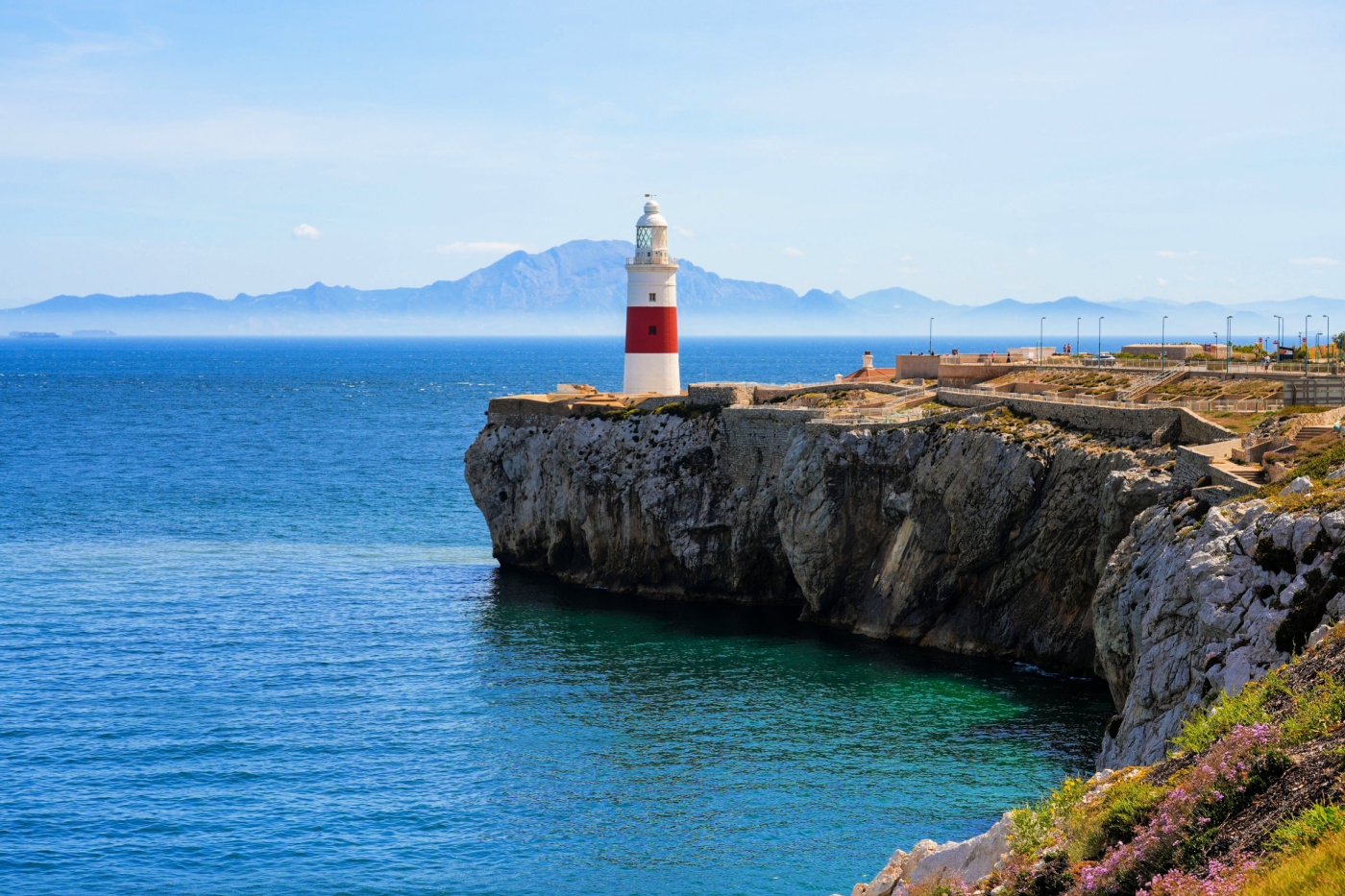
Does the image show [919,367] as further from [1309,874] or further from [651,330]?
[1309,874]

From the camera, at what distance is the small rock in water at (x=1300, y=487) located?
29.3 meters

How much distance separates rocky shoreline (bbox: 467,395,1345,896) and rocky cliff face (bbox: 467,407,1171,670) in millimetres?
96

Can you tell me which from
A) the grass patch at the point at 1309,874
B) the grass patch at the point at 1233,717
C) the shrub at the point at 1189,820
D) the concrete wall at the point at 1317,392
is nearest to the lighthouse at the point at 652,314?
the concrete wall at the point at 1317,392

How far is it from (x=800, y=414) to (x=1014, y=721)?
2179 centimetres

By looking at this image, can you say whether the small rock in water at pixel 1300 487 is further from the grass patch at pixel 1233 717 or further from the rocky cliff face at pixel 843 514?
the grass patch at pixel 1233 717

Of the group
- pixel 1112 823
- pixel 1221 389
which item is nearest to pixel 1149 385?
pixel 1221 389

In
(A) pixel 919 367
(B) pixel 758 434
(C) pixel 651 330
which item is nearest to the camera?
(B) pixel 758 434

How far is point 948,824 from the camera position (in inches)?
1265

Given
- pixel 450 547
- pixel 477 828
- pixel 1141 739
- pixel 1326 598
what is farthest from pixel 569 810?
pixel 450 547

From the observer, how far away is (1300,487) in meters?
29.5

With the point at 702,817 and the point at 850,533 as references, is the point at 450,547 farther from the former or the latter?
the point at 702,817

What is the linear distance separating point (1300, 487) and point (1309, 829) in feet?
66.8

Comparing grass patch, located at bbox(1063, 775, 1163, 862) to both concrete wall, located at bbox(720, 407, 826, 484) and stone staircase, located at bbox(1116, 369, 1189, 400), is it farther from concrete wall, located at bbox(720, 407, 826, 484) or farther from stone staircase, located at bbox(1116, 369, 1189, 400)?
concrete wall, located at bbox(720, 407, 826, 484)

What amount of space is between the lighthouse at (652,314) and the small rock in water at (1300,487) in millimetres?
46112
